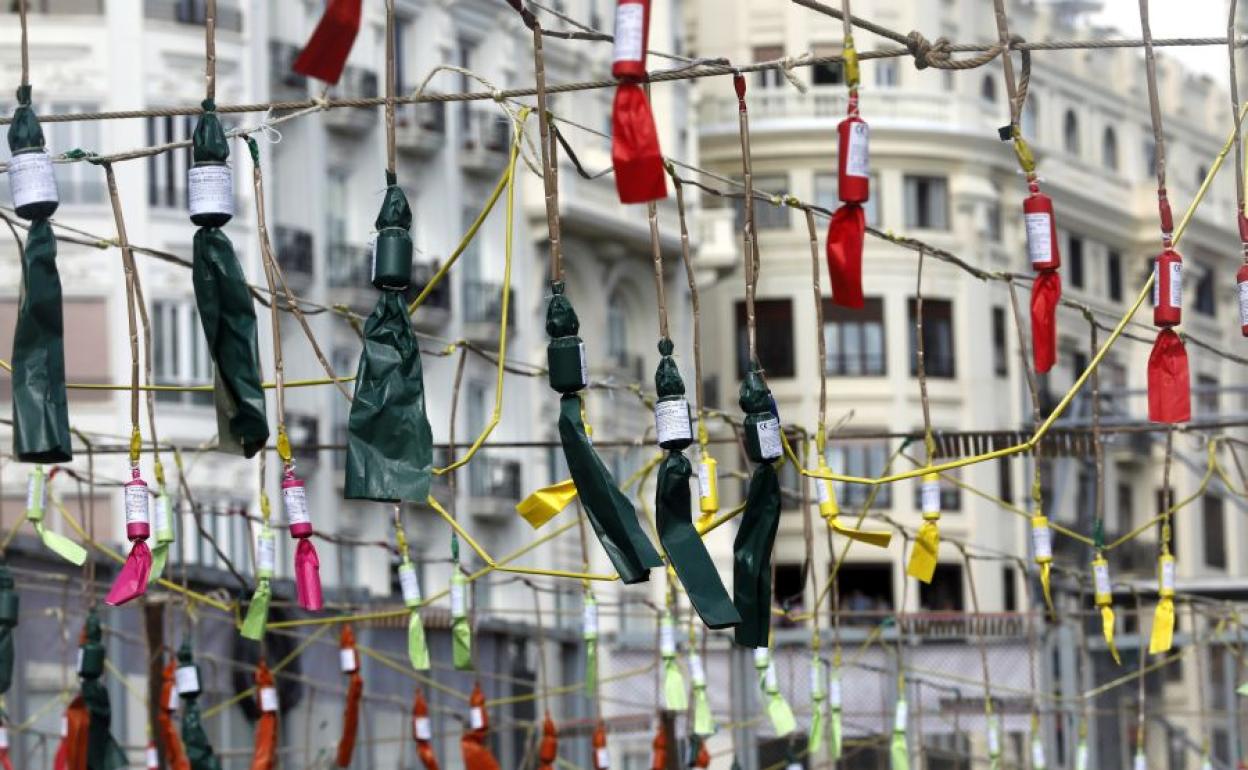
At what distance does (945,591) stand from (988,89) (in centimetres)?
1251

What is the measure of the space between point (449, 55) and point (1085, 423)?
2602cm

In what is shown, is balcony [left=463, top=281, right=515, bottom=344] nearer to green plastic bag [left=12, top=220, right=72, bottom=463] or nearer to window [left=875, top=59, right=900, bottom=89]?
window [left=875, top=59, right=900, bottom=89]

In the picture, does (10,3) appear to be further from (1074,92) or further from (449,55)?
(1074,92)

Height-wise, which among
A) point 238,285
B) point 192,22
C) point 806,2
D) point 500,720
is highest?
point 192,22

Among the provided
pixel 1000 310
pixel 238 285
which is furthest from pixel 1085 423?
pixel 1000 310

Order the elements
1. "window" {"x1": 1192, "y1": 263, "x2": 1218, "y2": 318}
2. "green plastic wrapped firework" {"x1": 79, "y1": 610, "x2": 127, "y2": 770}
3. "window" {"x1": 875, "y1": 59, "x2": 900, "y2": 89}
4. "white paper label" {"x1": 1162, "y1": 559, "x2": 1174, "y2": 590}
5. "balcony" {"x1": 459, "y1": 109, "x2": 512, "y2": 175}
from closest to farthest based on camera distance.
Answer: "white paper label" {"x1": 1162, "y1": 559, "x2": 1174, "y2": 590}
"green plastic wrapped firework" {"x1": 79, "y1": 610, "x2": 127, "y2": 770}
"balcony" {"x1": 459, "y1": 109, "x2": 512, "y2": 175}
"window" {"x1": 875, "y1": 59, "x2": 900, "y2": 89}
"window" {"x1": 1192, "y1": 263, "x2": 1218, "y2": 318}

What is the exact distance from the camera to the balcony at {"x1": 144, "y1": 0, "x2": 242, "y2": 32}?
2031 inches

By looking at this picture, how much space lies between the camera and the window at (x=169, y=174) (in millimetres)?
51625

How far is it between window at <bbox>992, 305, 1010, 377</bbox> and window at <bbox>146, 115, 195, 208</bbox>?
85.6ft

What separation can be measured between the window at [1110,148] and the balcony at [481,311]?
85.9ft

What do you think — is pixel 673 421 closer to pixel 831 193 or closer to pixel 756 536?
pixel 756 536

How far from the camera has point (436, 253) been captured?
193 ft

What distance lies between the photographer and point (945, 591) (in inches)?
2835

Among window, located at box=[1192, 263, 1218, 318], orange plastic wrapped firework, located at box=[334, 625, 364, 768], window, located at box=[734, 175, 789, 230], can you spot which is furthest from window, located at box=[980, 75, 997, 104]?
orange plastic wrapped firework, located at box=[334, 625, 364, 768]
